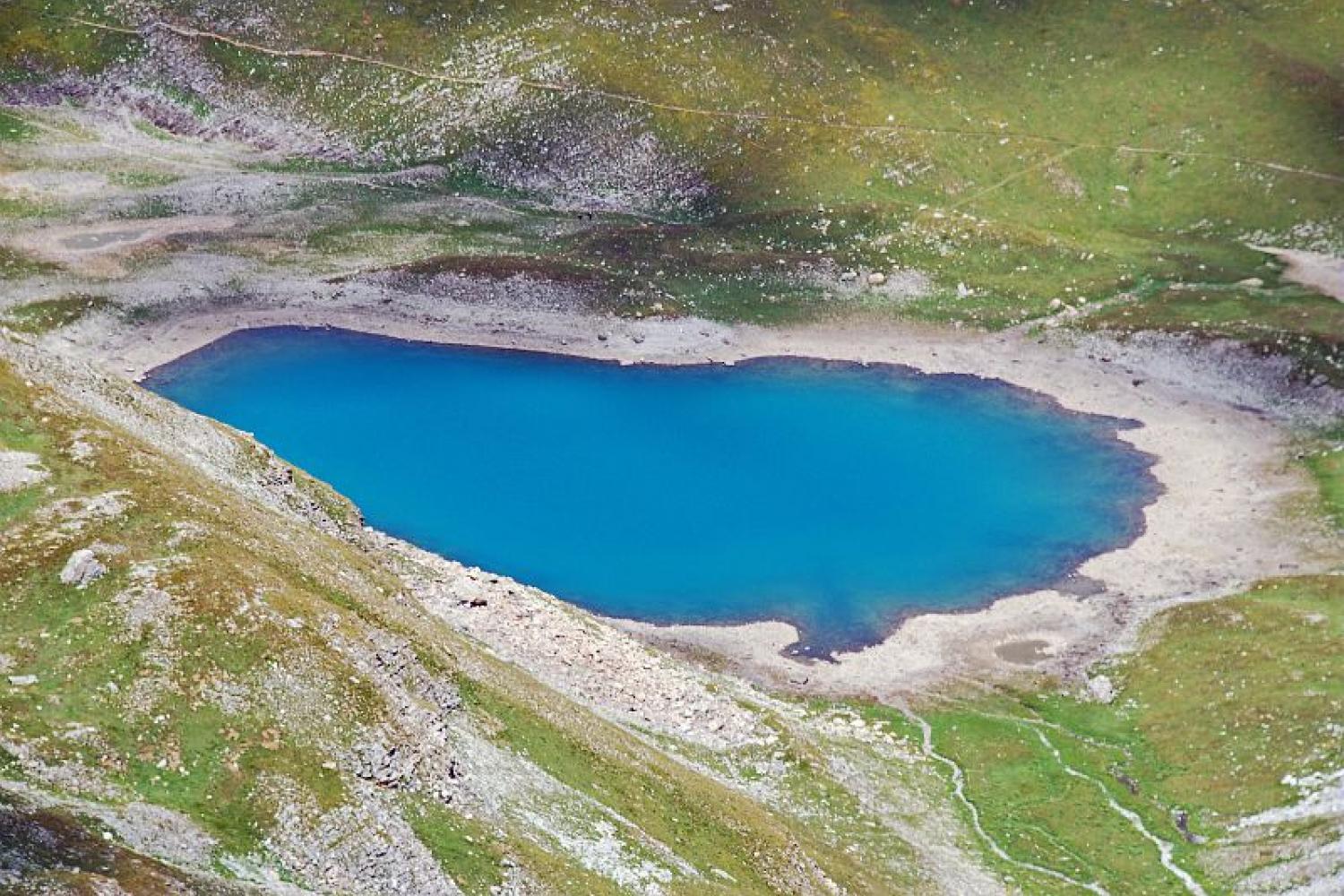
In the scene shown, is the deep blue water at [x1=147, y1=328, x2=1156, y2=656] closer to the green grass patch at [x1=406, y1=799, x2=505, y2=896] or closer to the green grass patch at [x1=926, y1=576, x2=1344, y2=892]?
the green grass patch at [x1=926, y1=576, x2=1344, y2=892]

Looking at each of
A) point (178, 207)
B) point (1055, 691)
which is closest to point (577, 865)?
point (1055, 691)

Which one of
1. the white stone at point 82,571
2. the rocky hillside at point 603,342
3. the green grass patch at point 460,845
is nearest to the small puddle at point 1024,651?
the rocky hillside at point 603,342

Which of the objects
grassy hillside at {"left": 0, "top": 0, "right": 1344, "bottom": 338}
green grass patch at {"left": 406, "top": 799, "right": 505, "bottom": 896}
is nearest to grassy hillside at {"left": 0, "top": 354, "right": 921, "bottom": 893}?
green grass patch at {"left": 406, "top": 799, "right": 505, "bottom": 896}

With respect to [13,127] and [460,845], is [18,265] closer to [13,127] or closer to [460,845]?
[13,127]

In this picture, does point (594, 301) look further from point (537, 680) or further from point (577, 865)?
point (577, 865)

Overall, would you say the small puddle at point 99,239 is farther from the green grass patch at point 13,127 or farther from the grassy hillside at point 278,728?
the grassy hillside at point 278,728

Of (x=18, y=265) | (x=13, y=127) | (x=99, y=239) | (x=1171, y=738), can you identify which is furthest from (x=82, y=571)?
(x=13, y=127)

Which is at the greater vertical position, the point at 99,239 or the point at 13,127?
the point at 13,127

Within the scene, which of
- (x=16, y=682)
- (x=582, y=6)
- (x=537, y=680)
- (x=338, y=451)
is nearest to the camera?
(x=16, y=682)
